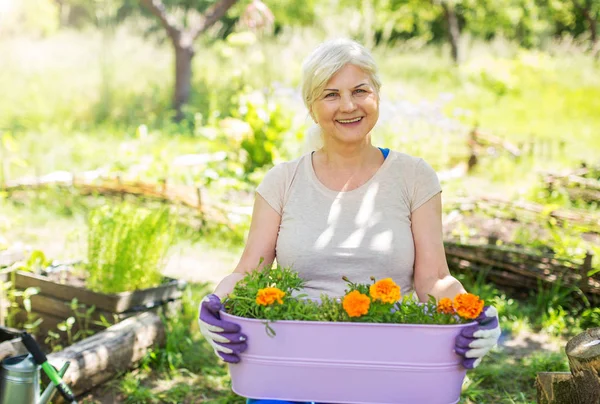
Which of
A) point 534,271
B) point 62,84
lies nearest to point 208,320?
point 534,271

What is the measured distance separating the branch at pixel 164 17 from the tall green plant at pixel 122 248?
5502mm

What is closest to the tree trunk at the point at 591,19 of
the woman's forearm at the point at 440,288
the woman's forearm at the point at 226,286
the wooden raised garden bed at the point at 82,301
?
the wooden raised garden bed at the point at 82,301

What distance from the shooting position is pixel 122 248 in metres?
3.20

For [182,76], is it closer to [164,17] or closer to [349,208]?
[164,17]

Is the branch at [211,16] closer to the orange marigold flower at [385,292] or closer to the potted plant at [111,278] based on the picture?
the potted plant at [111,278]

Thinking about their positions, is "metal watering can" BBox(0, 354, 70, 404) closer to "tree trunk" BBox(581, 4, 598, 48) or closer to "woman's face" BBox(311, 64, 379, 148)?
"woman's face" BBox(311, 64, 379, 148)

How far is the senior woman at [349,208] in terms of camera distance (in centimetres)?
200

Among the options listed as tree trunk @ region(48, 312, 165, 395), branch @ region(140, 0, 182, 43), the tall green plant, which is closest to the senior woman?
tree trunk @ region(48, 312, 165, 395)

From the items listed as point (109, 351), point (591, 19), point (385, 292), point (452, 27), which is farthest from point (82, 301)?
point (452, 27)

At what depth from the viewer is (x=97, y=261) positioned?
325cm

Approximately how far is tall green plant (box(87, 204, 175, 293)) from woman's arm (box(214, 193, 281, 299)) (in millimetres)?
1264

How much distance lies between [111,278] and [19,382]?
3.26ft

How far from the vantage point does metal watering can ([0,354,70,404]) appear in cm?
226

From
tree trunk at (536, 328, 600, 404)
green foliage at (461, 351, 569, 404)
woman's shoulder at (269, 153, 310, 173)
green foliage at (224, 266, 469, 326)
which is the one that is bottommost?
green foliage at (461, 351, 569, 404)
